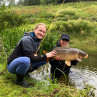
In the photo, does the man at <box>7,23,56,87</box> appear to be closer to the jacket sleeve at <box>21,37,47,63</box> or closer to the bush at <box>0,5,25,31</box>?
the jacket sleeve at <box>21,37,47,63</box>

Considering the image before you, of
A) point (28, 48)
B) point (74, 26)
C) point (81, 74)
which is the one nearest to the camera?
point (28, 48)

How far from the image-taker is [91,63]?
16.7ft

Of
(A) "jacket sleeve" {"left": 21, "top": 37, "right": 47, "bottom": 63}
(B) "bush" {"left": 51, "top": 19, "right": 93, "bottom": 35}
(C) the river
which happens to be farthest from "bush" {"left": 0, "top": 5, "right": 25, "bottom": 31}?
(B) "bush" {"left": 51, "top": 19, "right": 93, "bottom": 35}

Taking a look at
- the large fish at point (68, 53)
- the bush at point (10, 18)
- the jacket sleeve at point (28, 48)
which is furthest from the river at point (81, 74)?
the bush at point (10, 18)

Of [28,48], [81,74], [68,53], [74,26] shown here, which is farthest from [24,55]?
[74,26]

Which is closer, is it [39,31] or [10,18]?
[39,31]

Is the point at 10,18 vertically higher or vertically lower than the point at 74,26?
higher

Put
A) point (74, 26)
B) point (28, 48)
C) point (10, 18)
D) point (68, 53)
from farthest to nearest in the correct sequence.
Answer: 1. point (74, 26)
2. point (10, 18)
3. point (68, 53)
4. point (28, 48)

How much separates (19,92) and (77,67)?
9.23 feet

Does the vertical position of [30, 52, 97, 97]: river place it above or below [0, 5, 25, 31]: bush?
below

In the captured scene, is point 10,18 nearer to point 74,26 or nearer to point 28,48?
point 28,48

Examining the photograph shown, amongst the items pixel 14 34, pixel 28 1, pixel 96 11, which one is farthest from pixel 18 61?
pixel 28 1

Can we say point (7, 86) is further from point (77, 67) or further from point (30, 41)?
point (77, 67)

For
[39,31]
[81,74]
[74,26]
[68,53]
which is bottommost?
[74,26]
